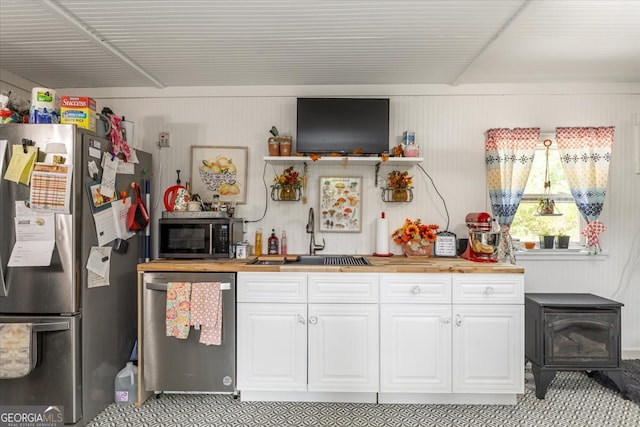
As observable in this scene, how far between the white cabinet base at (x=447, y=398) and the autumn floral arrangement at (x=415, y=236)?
3.34 feet

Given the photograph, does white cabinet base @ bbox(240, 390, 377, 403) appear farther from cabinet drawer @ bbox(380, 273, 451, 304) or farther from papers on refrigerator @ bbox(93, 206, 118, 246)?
papers on refrigerator @ bbox(93, 206, 118, 246)

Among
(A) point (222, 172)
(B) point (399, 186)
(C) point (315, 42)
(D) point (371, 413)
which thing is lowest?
(D) point (371, 413)

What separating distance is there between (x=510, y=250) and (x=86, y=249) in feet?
9.33

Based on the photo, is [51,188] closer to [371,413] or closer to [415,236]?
[371,413]

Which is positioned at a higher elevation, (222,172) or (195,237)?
(222,172)

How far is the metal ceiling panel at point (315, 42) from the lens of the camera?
1992mm

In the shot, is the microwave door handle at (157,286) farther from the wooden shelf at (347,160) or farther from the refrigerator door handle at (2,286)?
the wooden shelf at (347,160)

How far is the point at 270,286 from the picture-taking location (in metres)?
2.39

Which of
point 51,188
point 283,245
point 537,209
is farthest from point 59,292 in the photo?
point 537,209

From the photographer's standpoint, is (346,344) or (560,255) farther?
(560,255)

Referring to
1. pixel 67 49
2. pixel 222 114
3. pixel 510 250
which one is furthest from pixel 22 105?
pixel 510 250

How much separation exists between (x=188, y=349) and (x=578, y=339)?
256 centimetres

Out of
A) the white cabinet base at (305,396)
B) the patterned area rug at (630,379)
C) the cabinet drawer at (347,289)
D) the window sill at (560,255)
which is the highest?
the window sill at (560,255)

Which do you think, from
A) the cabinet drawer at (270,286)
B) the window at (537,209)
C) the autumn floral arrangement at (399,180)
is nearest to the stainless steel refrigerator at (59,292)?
the cabinet drawer at (270,286)
